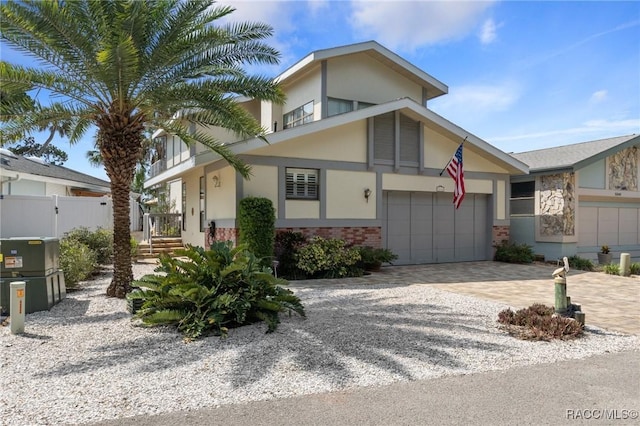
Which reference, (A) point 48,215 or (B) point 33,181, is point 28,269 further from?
(B) point 33,181

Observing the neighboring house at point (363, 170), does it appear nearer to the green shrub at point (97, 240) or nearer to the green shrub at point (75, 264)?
the green shrub at point (97, 240)

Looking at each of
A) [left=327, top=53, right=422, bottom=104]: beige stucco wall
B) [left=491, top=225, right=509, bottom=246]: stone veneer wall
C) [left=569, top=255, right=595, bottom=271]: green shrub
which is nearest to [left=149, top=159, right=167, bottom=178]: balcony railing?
[left=327, top=53, right=422, bottom=104]: beige stucco wall

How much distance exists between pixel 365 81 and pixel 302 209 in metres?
6.10

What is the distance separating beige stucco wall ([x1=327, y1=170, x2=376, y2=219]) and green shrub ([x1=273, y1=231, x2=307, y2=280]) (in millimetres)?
1466

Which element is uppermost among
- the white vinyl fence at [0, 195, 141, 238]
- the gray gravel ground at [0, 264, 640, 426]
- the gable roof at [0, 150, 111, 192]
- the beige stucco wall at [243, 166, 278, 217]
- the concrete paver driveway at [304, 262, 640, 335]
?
the gable roof at [0, 150, 111, 192]

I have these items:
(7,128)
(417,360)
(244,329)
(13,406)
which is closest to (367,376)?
(417,360)

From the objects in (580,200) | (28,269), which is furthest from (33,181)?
(580,200)

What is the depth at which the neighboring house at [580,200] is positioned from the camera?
650 inches

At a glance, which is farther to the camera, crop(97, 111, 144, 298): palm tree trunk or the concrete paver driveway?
crop(97, 111, 144, 298): palm tree trunk

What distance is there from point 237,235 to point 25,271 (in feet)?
18.5

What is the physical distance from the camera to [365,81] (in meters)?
16.5

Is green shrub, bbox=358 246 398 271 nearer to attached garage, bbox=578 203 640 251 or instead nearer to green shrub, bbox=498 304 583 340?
green shrub, bbox=498 304 583 340

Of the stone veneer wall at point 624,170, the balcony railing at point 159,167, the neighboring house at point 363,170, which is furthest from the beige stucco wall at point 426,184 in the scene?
the balcony railing at point 159,167

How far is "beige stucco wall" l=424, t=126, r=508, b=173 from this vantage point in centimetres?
1557
